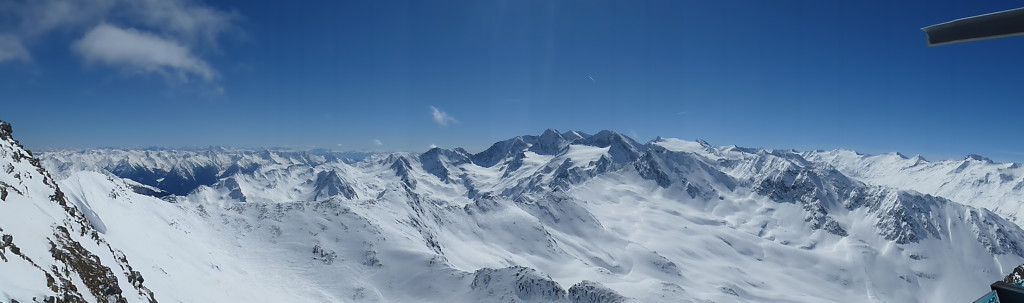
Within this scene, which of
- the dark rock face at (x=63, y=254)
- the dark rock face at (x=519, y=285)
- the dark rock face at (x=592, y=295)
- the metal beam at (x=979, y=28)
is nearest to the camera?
the metal beam at (x=979, y=28)

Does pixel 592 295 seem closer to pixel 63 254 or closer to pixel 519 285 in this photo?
pixel 519 285

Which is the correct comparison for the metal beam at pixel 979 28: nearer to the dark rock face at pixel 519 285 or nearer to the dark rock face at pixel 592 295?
the dark rock face at pixel 519 285

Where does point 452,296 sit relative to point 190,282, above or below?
above

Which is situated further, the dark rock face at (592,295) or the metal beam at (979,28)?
the dark rock face at (592,295)

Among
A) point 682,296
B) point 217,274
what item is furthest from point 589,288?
point 217,274

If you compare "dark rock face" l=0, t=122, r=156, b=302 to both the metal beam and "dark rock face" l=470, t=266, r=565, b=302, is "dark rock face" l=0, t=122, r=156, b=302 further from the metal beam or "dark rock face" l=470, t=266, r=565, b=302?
"dark rock face" l=470, t=266, r=565, b=302

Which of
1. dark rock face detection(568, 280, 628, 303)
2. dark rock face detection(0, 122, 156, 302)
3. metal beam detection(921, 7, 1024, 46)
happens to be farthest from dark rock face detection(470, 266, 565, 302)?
metal beam detection(921, 7, 1024, 46)

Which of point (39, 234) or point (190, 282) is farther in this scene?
point (190, 282)

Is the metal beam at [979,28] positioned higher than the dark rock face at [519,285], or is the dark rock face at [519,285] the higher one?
the dark rock face at [519,285]

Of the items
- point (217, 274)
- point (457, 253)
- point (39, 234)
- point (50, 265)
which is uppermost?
point (457, 253)

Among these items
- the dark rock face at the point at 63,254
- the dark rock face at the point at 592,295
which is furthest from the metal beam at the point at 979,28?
the dark rock face at the point at 592,295

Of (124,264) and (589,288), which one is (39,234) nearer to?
(124,264)
